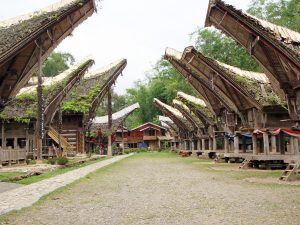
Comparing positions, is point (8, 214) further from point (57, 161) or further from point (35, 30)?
point (57, 161)

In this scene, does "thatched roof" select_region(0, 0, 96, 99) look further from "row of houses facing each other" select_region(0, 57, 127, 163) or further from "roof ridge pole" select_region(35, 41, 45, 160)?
"row of houses facing each other" select_region(0, 57, 127, 163)

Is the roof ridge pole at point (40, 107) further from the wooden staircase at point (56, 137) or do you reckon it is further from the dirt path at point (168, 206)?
the wooden staircase at point (56, 137)

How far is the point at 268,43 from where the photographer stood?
13414mm

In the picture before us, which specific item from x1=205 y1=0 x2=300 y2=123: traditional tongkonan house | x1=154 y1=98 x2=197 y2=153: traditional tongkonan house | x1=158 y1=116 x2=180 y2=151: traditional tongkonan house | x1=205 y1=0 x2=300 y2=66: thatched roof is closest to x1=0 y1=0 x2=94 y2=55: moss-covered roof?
x1=205 y1=0 x2=300 y2=123: traditional tongkonan house

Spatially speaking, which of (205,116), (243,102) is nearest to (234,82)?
(243,102)

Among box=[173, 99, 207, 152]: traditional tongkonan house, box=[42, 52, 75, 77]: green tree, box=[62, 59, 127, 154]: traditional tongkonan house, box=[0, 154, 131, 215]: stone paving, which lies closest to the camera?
box=[0, 154, 131, 215]: stone paving

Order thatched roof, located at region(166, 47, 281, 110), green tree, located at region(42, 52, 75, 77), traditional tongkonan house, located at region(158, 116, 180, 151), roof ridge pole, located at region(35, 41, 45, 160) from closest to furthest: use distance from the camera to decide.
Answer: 1. roof ridge pole, located at region(35, 41, 45, 160)
2. thatched roof, located at region(166, 47, 281, 110)
3. traditional tongkonan house, located at region(158, 116, 180, 151)
4. green tree, located at region(42, 52, 75, 77)

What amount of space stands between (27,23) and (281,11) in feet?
97.2

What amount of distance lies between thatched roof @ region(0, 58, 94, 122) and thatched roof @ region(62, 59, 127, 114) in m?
4.64

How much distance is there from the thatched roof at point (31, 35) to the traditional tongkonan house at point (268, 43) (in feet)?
19.7

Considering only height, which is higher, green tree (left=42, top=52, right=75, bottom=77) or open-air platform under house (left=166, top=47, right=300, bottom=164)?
green tree (left=42, top=52, right=75, bottom=77)

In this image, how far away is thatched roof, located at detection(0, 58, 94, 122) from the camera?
25.2 meters

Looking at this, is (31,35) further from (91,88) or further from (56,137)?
(91,88)

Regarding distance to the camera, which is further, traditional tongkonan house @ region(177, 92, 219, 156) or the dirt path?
traditional tongkonan house @ region(177, 92, 219, 156)
